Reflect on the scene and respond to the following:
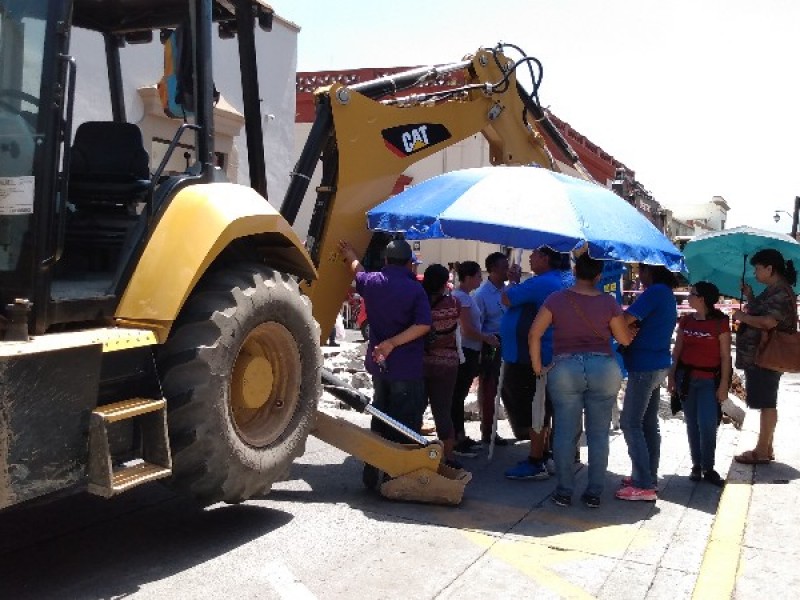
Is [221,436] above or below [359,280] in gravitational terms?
below

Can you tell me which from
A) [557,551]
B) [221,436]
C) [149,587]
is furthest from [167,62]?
[557,551]

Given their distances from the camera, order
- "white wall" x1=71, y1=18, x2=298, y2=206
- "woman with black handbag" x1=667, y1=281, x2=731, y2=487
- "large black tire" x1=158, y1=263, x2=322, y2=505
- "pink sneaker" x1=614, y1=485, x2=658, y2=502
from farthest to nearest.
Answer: "woman with black handbag" x1=667, y1=281, x2=731, y2=487 < "pink sneaker" x1=614, y1=485, x2=658, y2=502 < "white wall" x1=71, y1=18, x2=298, y2=206 < "large black tire" x1=158, y1=263, x2=322, y2=505

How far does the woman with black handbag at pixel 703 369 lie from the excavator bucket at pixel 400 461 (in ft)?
6.76

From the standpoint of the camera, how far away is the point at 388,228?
6.21 m

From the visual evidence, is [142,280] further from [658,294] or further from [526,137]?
[526,137]

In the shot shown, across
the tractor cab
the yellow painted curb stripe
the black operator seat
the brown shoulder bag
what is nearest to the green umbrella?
the brown shoulder bag

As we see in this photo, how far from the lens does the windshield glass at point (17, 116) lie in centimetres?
382

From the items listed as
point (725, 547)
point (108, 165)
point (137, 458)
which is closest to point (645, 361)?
point (725, 547)

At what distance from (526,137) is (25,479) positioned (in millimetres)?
5862

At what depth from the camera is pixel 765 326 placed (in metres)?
6.96

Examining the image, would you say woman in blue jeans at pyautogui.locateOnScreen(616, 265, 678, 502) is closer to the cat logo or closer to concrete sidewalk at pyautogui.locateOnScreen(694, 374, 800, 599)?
concrete sidewalk at pyautogui.locateOnScreen(694, 374, 800, 599)

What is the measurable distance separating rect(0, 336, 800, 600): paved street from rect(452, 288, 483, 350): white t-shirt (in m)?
1.60

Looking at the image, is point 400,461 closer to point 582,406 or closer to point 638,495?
point 582,406

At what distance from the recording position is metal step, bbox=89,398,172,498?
387 centimetres
